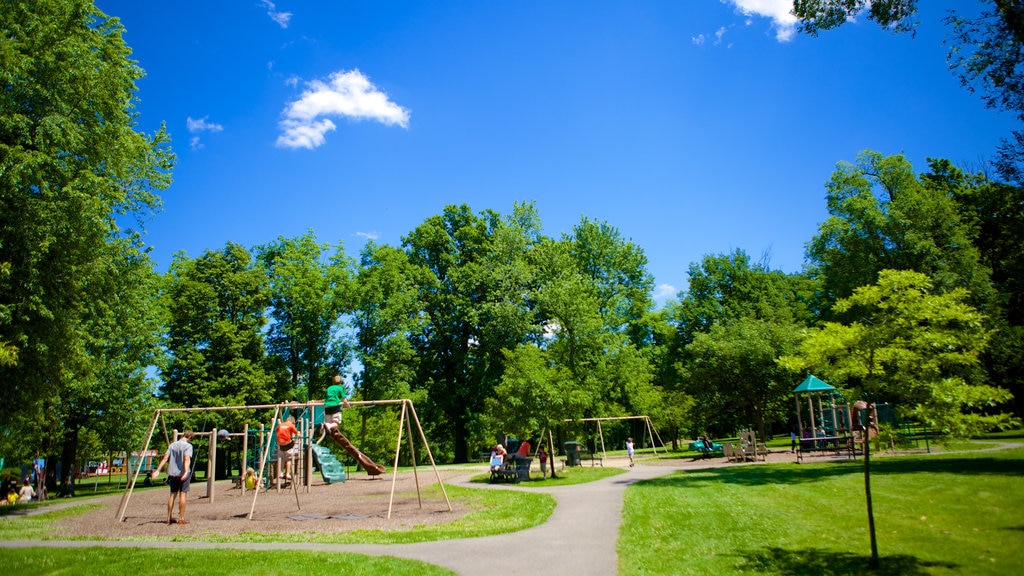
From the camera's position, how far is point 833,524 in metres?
9.95

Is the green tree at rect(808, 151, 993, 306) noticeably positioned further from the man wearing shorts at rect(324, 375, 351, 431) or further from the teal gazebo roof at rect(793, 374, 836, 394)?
the man wearing shorts at rect(324, 375, 351, 431)

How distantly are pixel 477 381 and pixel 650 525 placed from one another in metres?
30.8

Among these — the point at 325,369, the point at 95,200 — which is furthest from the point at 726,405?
the point at 95,200

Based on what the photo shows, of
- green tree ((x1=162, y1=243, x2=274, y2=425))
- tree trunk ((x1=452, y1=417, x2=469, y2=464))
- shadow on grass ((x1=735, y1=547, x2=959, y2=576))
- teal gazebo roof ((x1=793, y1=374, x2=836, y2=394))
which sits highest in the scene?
green tree ((x1=162, y1=243, x2=274, y2=425))

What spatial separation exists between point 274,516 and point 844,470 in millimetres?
17655

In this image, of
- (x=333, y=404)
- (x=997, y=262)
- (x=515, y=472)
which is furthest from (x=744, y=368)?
(x=333, y=404)

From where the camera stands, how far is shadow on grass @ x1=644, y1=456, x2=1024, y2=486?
15.3 metres

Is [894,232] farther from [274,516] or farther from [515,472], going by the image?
[274,516]

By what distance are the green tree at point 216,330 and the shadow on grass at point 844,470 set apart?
2934 centimetres

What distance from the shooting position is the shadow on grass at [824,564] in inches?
279

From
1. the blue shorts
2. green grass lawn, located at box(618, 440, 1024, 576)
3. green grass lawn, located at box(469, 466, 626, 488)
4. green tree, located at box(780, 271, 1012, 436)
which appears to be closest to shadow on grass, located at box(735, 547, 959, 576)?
green grass lawn, located at box(618, 440, 1024, 576)

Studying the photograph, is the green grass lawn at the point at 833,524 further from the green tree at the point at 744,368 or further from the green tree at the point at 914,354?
the green tree at the point at 744,368

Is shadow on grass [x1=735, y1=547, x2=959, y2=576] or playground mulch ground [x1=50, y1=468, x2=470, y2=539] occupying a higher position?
shadow on grass [x1=735, y1=547, x2=959, y2=576]

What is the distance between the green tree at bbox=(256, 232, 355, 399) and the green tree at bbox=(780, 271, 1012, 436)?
119ft
